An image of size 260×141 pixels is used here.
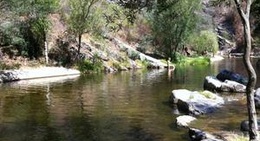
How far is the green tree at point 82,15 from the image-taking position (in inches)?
3159

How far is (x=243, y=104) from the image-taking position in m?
38.4

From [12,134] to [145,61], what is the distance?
231 ft

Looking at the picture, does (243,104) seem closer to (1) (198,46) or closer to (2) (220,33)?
(1) (198,46)

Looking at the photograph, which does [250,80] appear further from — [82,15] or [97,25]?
[97,25]

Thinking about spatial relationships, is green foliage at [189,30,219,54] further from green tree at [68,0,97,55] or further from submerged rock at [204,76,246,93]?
submerged rock at [204,76,246,93]

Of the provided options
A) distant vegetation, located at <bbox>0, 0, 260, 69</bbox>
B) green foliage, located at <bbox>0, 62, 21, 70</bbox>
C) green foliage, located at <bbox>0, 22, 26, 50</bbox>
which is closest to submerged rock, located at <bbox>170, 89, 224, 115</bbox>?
distant vegetation, located at <bbox>0, 0, 260, 69</bbox>

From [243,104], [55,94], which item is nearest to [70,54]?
[55,94]

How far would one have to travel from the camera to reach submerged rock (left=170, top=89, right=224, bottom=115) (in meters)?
34.1

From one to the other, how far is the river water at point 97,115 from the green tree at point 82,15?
3151 cm

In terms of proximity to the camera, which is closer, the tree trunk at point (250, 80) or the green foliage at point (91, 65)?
the tree trunk at point (250, 80)

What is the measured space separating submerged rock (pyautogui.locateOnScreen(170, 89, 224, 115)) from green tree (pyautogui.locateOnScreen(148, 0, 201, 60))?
61.6 metres


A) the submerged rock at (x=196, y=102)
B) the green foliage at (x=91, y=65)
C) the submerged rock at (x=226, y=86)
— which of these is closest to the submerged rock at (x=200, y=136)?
the submerged rock at (x=196, y=102)

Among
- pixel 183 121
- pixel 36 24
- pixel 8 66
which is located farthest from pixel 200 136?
pixel 36 24

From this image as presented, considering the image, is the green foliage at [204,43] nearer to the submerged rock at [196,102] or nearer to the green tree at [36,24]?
the green tree at [36,24]
